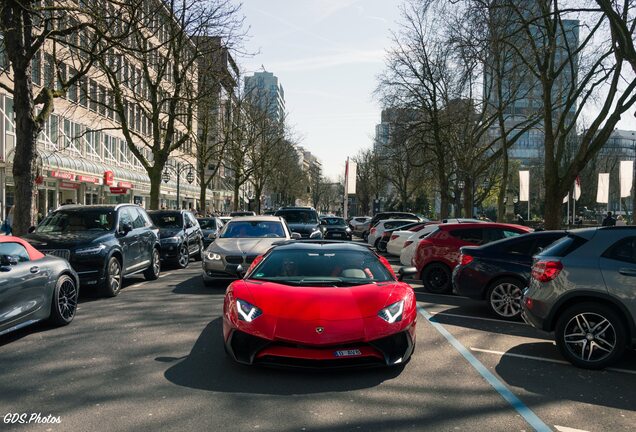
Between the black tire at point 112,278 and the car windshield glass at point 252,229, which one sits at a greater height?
the car windshield glass at point 252,229

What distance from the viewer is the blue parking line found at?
176 inches

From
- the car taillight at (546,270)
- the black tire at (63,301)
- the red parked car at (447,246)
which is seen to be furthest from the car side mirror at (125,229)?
the car taillight at (546,270)

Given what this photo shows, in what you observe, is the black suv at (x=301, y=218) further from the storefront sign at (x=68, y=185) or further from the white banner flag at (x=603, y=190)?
the white banner flag at (x=603, y=190)

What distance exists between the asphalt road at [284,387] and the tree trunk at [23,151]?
8.09 meters

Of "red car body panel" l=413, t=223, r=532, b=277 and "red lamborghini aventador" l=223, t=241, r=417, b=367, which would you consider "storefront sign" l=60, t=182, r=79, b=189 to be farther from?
"red lamborghini aventador" l=223, t=241, r=417, b=367

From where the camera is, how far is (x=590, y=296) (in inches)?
250

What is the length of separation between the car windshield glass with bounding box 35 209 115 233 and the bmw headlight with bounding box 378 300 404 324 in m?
7.69

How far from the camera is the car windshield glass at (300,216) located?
21.5 meters

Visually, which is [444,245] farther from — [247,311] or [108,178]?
[108,178]

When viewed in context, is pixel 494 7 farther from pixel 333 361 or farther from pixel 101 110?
pixel 101 110

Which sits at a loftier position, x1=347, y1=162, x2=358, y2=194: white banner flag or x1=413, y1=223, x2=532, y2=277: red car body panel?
x1=347, y1=162, x2=358, y2=194: white banner flag

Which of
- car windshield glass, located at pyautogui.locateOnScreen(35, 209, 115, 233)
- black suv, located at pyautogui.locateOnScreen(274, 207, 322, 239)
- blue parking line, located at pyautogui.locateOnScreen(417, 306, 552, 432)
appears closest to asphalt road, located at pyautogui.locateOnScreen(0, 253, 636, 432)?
blue parking line, located at pyautogui.locateOnScreen(417, 306, 552, 432)

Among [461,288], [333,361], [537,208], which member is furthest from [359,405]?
[537,208]

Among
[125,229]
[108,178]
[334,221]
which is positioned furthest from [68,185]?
[125,229]
